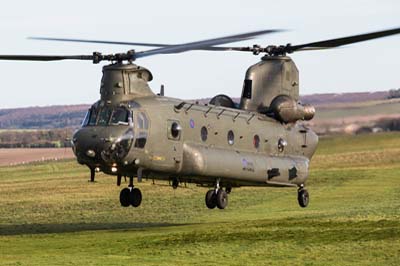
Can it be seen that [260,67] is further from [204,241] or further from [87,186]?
[87,186]

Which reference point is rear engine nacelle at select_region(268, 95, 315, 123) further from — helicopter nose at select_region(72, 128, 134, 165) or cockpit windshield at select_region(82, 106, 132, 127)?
helicopter nose at select_region(72, 128, 134, 165)

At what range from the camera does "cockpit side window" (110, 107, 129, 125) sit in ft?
123

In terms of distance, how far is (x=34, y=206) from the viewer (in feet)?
197

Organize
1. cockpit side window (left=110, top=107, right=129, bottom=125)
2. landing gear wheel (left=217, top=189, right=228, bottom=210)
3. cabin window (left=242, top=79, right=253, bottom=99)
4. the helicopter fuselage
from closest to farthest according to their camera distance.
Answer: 1. the helicopter fuselage
2. cockpit side window (left=110, top=107, right=129, bottom=125)
3. landing gear wheel (left=217, top=189, right=228, bottom=210)
4. cabin window (left=242, top=79, right=253, bottom=99)

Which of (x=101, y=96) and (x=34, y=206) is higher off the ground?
(x=101, y=96)

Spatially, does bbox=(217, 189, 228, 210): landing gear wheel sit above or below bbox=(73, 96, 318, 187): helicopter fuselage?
below

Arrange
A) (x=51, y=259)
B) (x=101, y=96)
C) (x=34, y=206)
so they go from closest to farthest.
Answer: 1. (x=51, y=259)
2. (x=101, y=96)
3. (x=34, y=206)

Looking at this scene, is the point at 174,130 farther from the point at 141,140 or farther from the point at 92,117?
the point at 92,117

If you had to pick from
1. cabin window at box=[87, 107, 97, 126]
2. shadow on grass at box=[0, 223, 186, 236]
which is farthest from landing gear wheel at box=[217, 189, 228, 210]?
shadow on grass at box=[0, 223, 186, 236]

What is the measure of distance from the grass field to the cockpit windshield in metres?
4.29

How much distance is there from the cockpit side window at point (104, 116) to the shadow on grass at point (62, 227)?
10.7m

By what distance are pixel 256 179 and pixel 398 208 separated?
487 inches

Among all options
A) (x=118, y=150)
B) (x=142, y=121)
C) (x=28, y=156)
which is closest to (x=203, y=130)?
(x=142, y=121)

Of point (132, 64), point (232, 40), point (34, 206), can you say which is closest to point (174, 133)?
point (132, 64)
